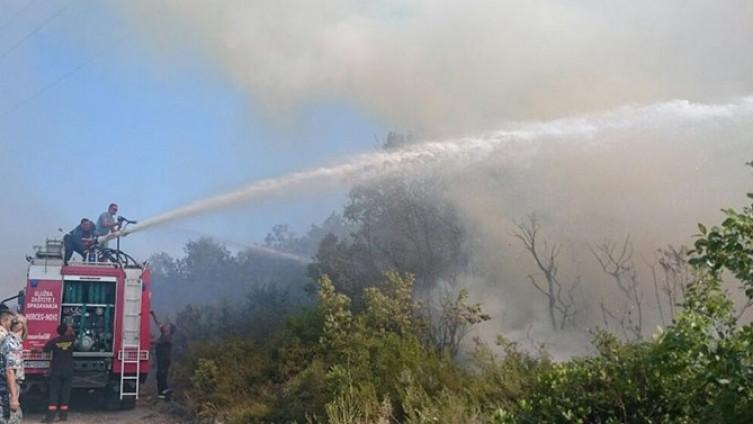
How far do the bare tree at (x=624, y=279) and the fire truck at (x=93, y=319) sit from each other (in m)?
8.76

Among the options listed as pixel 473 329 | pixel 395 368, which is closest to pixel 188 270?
pixel 473 329

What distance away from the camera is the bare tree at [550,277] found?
14812mm

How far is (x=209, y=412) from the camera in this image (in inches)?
491

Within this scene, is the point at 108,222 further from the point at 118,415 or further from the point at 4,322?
the point at 4,322

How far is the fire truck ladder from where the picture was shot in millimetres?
15172

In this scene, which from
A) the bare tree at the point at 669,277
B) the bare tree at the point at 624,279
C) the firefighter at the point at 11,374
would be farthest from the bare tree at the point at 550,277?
the firefighter at the point at 11,374

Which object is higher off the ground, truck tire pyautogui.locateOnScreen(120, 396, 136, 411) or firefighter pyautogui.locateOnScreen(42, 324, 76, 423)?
firefighter pyautogui.locateOnScreen(42, 324, 76, 423)

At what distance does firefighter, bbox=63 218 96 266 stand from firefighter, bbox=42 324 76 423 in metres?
2.25

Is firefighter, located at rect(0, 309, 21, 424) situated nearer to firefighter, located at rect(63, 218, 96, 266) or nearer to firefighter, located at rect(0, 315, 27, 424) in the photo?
firefighter, located at rect(0, 315, 27, 424)

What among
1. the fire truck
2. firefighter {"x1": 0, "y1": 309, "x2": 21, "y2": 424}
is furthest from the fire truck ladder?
firefighter {"x1": 0, "y1": 309, "x2": 21, "y2": 424}

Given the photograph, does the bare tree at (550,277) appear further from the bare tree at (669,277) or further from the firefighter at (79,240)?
the firefighter at (79,240)

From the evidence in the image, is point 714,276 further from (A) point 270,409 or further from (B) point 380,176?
(B) point 380,176

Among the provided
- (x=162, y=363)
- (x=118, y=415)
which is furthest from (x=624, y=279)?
(x=118, y=415)

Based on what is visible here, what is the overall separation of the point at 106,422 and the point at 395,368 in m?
7.25
